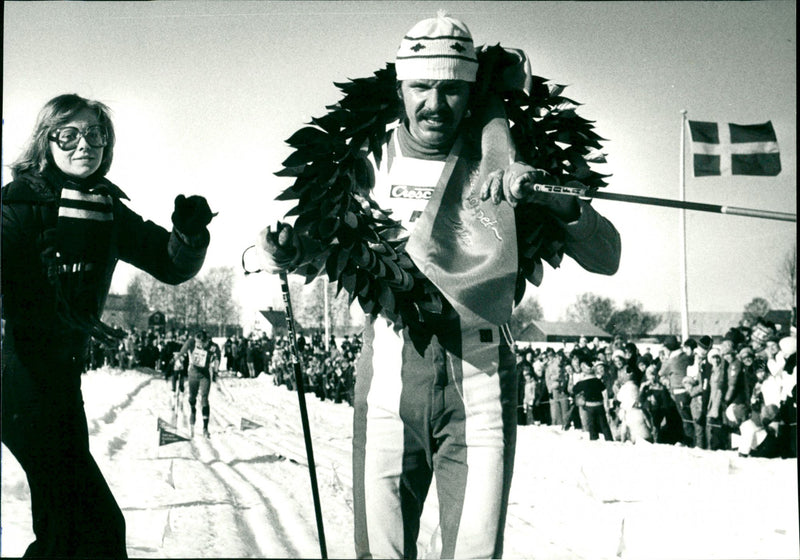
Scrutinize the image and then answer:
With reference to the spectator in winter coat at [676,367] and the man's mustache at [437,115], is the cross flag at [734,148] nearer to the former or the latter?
the spectator in winter coat at [676,367]

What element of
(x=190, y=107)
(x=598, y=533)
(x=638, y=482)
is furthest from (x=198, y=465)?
(x=638, y=482)

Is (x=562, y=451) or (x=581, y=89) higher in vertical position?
(x=581, y=89)

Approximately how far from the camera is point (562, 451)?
356 centimetres

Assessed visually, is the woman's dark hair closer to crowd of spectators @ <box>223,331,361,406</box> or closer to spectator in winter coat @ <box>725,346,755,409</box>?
crowd of spectators @ <box>223,331,361,406</box>

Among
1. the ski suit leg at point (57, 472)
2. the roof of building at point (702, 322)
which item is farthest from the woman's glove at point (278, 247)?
the roof of building at point (702, 322)

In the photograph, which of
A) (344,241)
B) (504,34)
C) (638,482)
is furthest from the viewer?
(638,482)

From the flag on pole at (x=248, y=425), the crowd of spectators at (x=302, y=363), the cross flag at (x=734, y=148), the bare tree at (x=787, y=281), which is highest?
the cross flag at (x=734, y=148)

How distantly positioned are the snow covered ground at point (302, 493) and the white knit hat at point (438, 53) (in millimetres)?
1172

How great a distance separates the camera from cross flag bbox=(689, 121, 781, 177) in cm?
303

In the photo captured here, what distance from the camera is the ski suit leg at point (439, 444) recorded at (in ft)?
8.32

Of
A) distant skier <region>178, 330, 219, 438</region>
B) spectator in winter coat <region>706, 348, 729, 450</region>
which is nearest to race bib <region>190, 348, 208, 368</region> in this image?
distant skier <region>178, 330, 219, 438</region>

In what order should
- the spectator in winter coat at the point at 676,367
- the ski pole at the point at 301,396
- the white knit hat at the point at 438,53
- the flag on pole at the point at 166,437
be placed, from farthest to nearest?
the spectator in winter coat at the point at 676,367, the flag on pole at the point at 166,437, the ski pole at the point at 301,396, the white knit hat at the point at 438,53

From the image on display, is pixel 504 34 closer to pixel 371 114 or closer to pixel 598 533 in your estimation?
pixel 371 114

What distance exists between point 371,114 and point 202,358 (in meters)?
1.06
